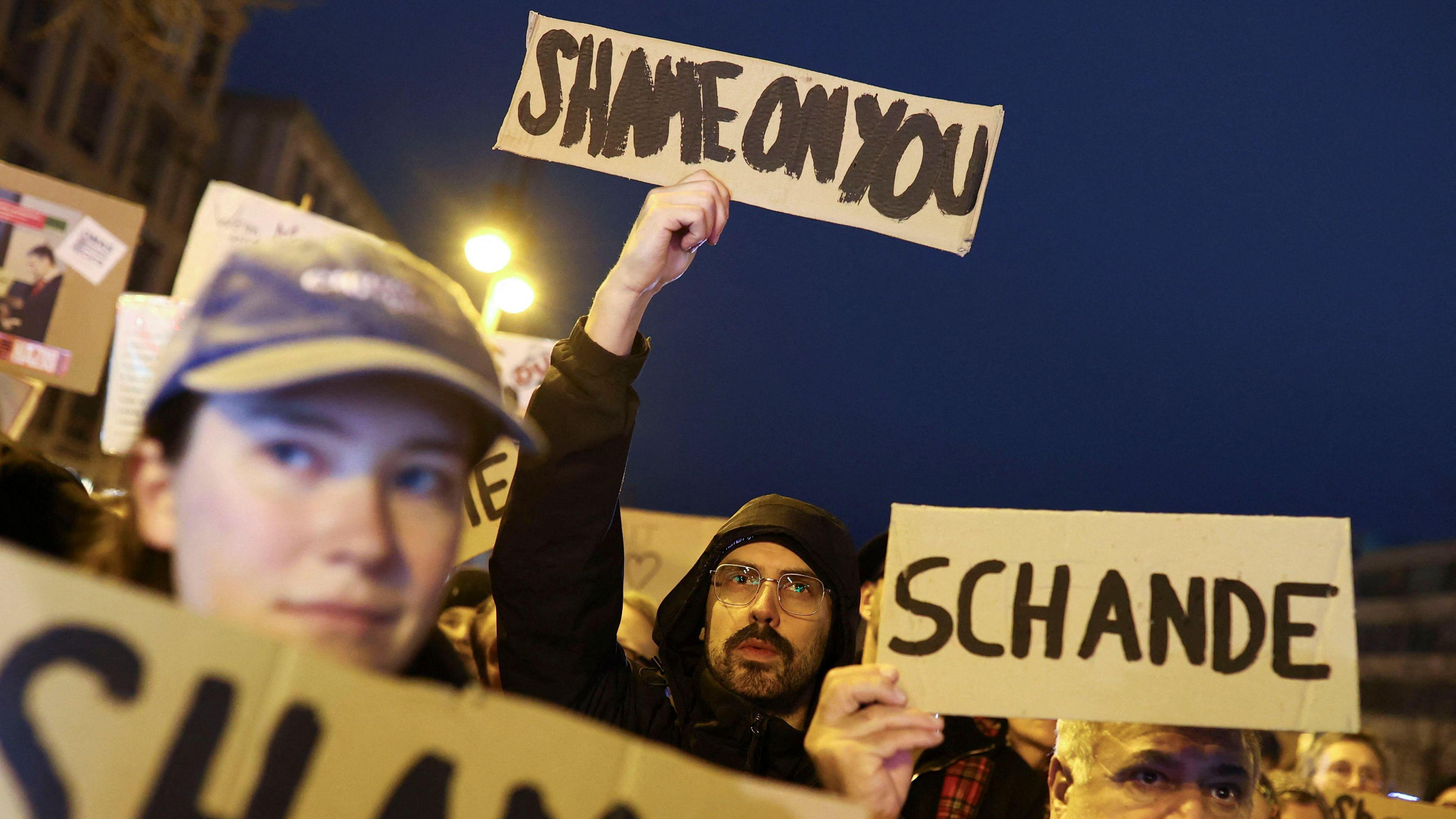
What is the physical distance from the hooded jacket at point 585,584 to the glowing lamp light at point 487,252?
5576 millimetres

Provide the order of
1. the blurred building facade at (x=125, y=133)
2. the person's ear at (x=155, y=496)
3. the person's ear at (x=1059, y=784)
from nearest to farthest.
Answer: the person's ear at (x=155, y=496)
the person's ear at (x=1059, y=784)
the blurred building facade at (x=125, y=133)

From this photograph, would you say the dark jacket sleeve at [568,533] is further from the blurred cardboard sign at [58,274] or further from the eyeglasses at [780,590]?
the blurred cardboard sign at [58,274]

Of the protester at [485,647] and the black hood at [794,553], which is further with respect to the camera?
the protester at [485,647]

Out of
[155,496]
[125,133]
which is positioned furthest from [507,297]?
[125,133]

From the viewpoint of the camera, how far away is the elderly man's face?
2.41 meters

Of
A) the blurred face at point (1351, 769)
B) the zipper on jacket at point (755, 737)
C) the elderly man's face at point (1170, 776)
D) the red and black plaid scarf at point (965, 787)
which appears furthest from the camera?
the blurred face at point (1351, 769)

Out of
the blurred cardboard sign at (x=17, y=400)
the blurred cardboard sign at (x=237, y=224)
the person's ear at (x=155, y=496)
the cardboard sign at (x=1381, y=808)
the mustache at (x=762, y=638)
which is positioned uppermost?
the blurred cardboard sign at (x=237, y=224)

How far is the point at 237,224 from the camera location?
160 inches

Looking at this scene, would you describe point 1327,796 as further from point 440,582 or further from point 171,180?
point 171,180

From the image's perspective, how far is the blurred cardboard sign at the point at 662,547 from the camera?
5242 millimetres

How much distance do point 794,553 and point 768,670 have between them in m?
0.34

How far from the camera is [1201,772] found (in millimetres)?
2432

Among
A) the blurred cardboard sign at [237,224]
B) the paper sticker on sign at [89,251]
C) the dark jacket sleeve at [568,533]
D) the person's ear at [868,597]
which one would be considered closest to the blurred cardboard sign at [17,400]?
the paper sticker on sign at [89,251]

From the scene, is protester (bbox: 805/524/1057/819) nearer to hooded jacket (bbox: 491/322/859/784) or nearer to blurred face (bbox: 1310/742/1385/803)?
hooded jacket (bbox: 491/322/859/784)
